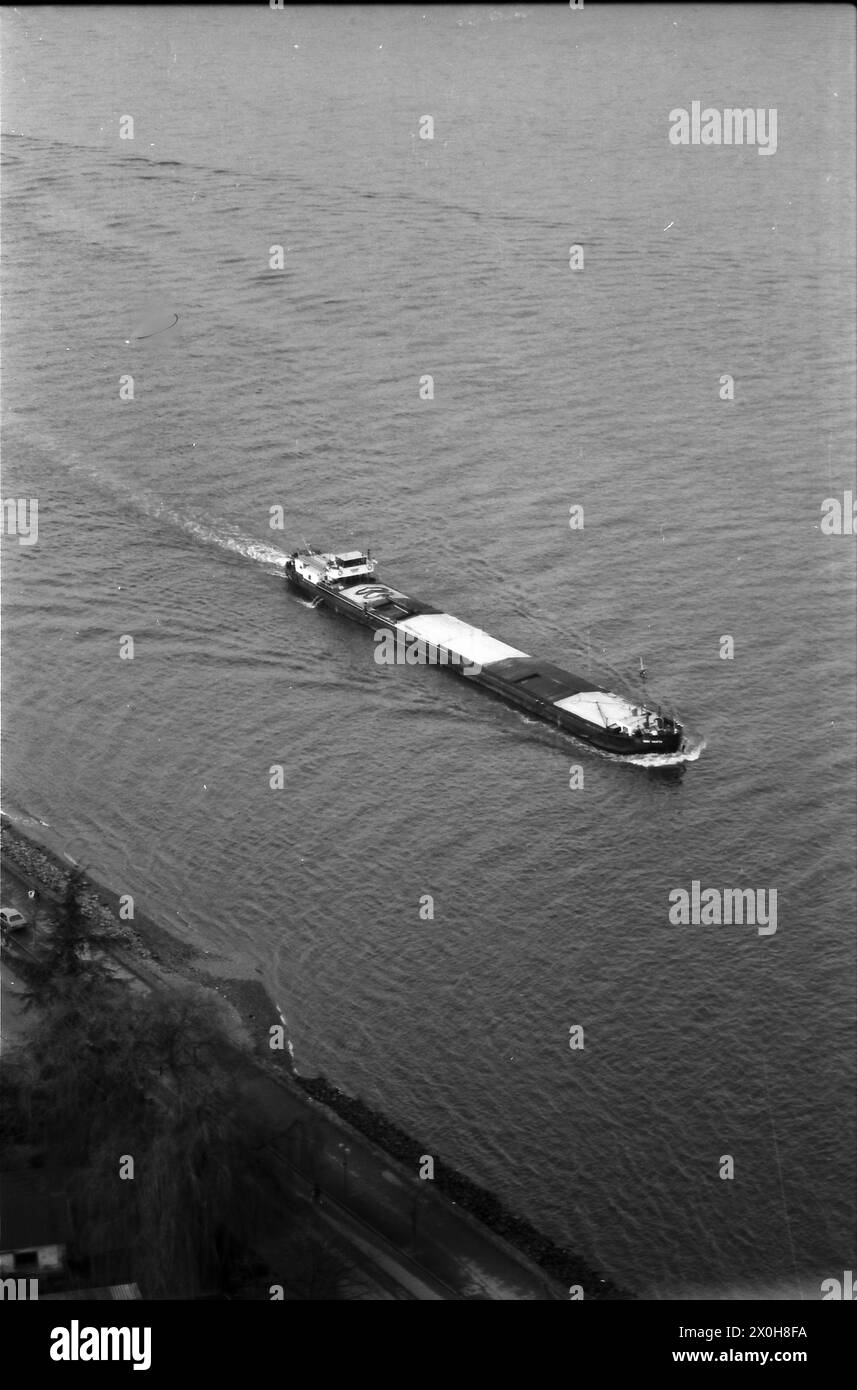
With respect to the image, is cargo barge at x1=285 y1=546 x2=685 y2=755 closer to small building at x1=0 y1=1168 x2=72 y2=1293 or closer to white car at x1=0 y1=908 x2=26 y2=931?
white car at x1=0 y1=908 x2=26 y2=931

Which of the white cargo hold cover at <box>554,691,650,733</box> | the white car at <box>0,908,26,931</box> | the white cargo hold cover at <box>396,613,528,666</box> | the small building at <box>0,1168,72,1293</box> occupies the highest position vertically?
the white cargo hold cover at <box>396,613,528,666</box>

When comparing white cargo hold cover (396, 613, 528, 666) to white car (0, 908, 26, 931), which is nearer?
white car (0, 908, 26, 931)

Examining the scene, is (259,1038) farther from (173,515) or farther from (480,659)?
(173,515)

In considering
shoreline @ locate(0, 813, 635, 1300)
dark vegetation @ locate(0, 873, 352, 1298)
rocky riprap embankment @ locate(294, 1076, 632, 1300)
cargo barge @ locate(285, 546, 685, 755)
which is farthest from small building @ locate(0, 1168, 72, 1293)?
cargo barge @ locate(285, 546, 685, 755)

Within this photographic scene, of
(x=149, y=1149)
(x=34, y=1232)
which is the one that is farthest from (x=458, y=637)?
(x=34, y=1232)

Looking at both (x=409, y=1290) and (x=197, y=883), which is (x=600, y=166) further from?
(x=409, y=1290)
